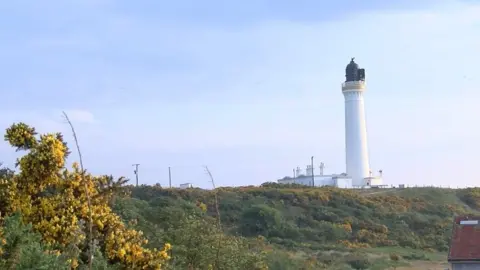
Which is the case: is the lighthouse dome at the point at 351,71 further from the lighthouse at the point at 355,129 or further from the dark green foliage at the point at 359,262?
the dark green foliage at the point at 359,262

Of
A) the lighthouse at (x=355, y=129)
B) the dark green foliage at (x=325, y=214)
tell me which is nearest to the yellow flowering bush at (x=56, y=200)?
the dark green foliage at (x=325, y=214)

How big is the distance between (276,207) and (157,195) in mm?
7853

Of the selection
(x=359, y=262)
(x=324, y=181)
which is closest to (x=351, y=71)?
(x=324, y=181)

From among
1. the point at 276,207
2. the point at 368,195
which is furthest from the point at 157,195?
the point at 368,195

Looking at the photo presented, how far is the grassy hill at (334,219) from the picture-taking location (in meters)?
36.6

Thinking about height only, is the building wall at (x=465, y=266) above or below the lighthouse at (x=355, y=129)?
below

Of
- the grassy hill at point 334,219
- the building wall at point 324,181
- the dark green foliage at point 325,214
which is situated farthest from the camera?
the building wall at point 324,181

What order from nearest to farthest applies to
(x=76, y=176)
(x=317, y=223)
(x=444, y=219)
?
(x=76, y=176)
(x=317, y=223)
(x=444, y=219)

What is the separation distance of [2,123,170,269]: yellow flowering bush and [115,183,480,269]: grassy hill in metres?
21.1

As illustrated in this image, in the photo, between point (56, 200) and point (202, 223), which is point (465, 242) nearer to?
point (202, 223)

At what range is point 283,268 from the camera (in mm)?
23234

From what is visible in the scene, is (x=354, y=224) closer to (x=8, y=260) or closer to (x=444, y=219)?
(x=444, y=219)

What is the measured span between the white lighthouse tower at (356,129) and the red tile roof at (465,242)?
3295 centimetres

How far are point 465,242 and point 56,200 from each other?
55.9ft
